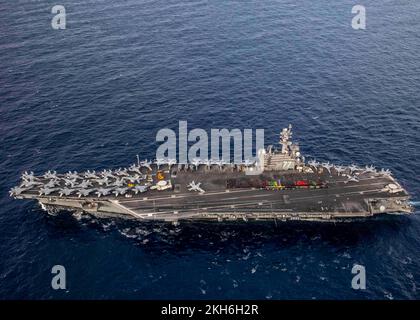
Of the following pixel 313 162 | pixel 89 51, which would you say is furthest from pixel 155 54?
pixel 313 162

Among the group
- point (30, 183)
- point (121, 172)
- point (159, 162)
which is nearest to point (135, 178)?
point (121, 172)

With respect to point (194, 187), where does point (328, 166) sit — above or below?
above

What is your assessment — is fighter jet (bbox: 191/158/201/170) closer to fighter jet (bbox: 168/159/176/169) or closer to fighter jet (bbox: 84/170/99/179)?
fighter jet (bbox: 168/159/176/169)

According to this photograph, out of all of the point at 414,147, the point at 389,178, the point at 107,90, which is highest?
the point at 107,90

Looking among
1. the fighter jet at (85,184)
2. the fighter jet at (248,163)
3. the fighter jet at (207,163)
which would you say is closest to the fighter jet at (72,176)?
the fighter jet at (85,184)

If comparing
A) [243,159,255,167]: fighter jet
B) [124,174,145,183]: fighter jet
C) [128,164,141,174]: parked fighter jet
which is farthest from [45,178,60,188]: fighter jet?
[243,159,255,167]: fighter jet

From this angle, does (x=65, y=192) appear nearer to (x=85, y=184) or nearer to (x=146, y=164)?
(x=85, y=184)
